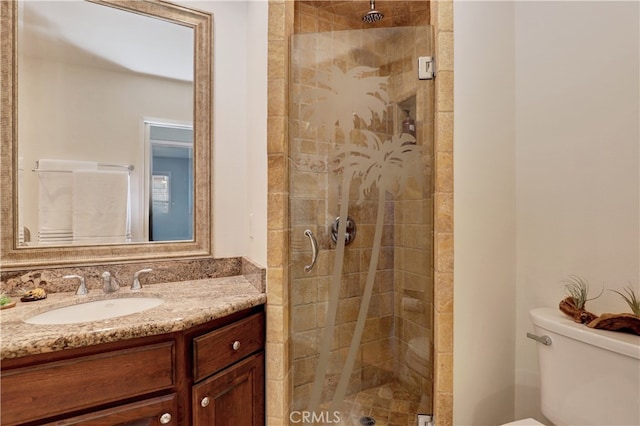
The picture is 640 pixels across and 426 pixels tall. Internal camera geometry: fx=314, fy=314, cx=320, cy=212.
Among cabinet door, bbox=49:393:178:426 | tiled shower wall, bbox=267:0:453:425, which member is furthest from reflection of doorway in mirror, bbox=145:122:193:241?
cabinet door, bbox=49:393:178:426

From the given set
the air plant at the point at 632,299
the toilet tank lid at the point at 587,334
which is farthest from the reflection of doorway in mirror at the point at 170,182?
the air plant at the point at 632,299

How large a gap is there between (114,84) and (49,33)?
305mm

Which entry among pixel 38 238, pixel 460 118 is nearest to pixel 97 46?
pixel 38 238

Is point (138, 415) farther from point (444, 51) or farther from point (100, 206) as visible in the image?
point (444, 51)

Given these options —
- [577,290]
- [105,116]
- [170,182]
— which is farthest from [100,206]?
[577,290]

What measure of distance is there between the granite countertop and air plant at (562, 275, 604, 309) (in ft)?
4.16

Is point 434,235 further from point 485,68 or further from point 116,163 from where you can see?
point 116,163

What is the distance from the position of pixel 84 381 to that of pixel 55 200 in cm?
87

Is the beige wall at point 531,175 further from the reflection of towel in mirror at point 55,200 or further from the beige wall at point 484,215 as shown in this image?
the reflection of towel in mirror at point 55,200

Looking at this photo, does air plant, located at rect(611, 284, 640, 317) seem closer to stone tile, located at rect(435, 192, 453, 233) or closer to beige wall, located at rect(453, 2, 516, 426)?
beige wall, located at rect(453, 2, 516, 426)

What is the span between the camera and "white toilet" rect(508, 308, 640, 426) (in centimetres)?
100

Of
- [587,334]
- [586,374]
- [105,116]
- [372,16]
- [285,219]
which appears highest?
[372,16]

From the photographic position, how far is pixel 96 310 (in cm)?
128

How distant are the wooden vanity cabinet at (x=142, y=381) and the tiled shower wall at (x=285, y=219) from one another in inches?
4.6
